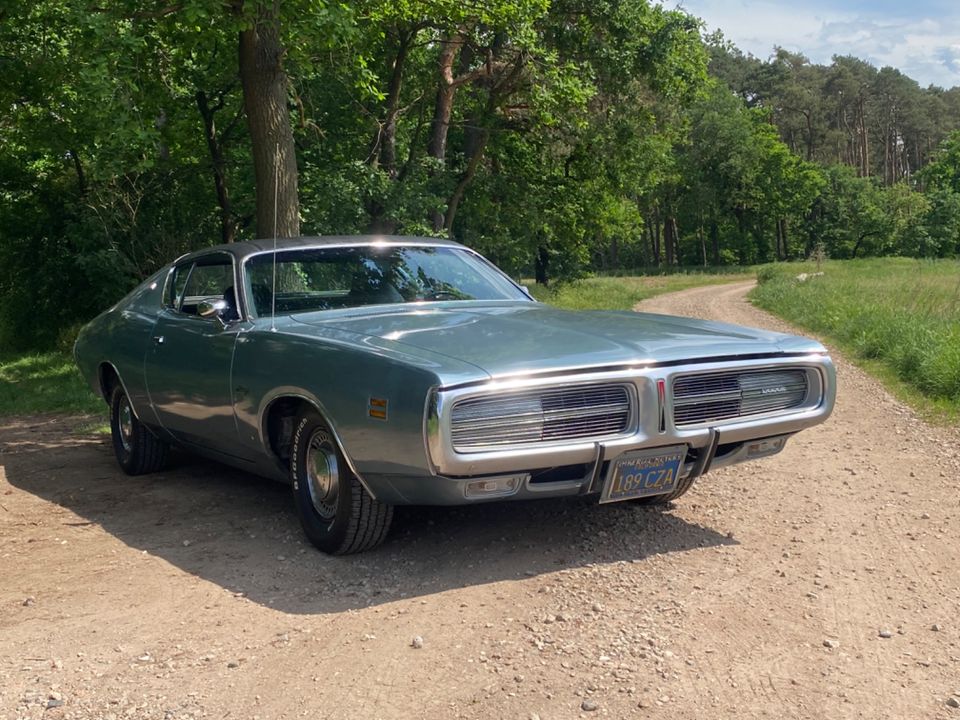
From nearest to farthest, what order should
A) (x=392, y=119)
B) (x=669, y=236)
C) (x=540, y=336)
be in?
1. (x=540, y=336)
2. (x=392, y=119)
3. (x=669, y=236)

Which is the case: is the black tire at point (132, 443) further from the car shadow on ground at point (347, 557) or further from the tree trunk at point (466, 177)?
the tree trunk at point (466, 177)

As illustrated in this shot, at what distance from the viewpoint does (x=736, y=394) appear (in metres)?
4.72

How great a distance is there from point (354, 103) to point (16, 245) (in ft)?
22.4

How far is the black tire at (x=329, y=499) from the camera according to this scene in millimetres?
4590

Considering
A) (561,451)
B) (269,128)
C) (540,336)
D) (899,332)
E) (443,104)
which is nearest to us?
(561,451)

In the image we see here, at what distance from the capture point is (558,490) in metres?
4.33

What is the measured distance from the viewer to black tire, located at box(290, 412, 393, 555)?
4590mm

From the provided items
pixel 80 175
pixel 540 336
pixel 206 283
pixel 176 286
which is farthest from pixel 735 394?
pixel 80 175

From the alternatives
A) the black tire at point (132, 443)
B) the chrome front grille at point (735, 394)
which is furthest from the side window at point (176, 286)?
the chrome front grille at point (735, 394)

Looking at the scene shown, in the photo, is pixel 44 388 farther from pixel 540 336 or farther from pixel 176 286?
pixel 540 336

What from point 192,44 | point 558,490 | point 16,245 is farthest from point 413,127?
point 558,490

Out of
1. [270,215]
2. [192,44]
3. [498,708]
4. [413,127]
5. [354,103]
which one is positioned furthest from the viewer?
[413,127]

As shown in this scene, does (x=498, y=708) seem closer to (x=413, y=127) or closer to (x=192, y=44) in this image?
(x=192, y=44)

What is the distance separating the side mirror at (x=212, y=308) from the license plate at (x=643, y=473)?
7.90 ft
